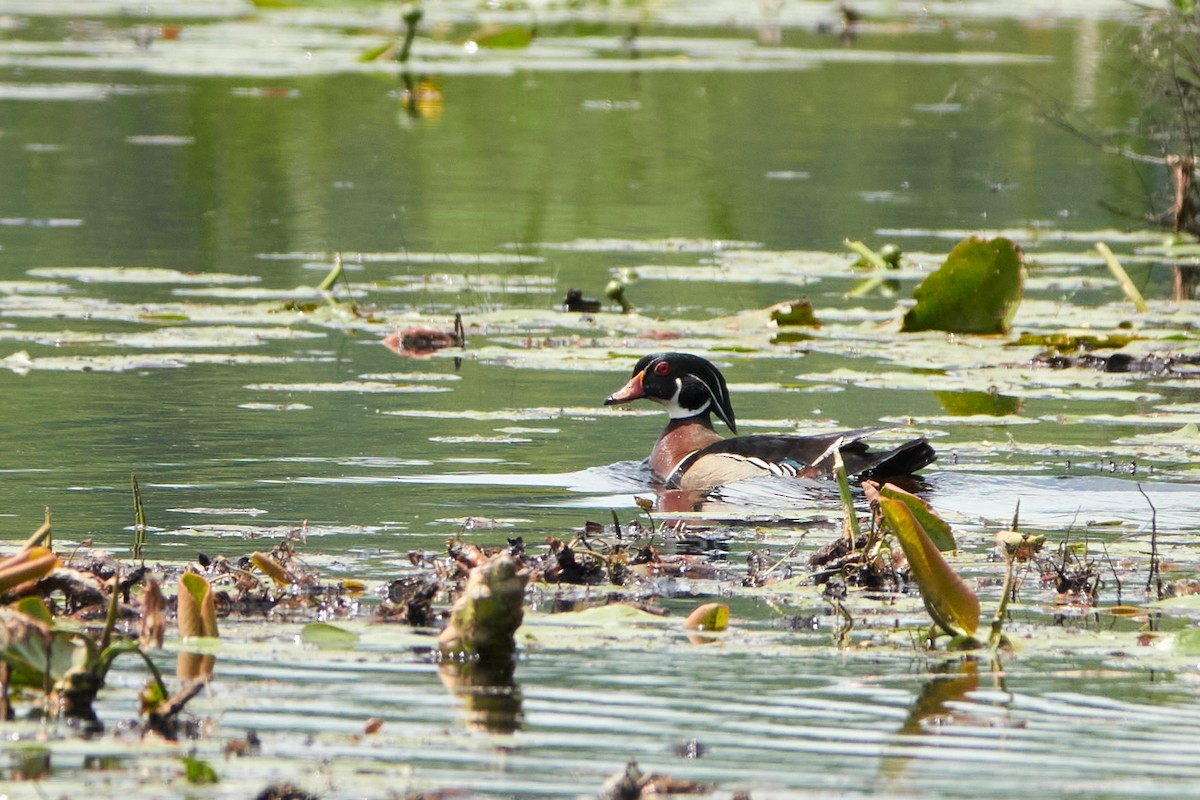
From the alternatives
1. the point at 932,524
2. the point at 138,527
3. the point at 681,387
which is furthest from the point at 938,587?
the point at 681,387

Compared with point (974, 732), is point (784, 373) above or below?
above

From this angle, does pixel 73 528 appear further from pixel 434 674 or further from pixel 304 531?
pixel 434 674

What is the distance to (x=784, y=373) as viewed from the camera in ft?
36.4

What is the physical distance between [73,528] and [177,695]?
2.76m

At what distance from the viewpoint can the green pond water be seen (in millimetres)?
4570

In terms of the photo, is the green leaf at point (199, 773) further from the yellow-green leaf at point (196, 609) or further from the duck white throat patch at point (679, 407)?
the duck white throat patch at point (679, 407)

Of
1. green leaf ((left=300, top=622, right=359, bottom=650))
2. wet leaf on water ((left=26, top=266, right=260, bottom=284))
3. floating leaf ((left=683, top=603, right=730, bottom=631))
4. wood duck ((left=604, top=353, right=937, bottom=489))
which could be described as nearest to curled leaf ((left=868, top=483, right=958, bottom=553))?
floating leaf ((left=683, top=603, right=730, bottom=631))

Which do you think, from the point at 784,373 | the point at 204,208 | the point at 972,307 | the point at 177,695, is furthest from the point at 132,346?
the point at 177,695

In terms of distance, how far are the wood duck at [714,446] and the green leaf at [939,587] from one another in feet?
9.01

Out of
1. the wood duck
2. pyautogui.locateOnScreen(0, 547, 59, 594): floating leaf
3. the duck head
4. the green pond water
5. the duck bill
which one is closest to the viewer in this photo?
the green pond water

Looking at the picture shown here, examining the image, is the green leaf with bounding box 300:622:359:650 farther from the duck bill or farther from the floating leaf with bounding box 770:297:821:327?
the floating leaf with bounding box 770:297:821:327

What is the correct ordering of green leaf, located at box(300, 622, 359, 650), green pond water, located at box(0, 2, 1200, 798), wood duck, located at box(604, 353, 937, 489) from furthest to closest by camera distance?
wood duck, located at box(604, 353, 937, 489)
green leaf, located at box(300, 622, 359, 650)
green pond water, located at box(0, 2, 1200, 798)

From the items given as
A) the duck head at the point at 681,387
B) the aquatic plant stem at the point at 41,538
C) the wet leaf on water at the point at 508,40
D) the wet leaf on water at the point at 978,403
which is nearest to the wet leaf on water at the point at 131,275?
the duck head at the point at 681,387

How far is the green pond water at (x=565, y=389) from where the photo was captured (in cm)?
457
